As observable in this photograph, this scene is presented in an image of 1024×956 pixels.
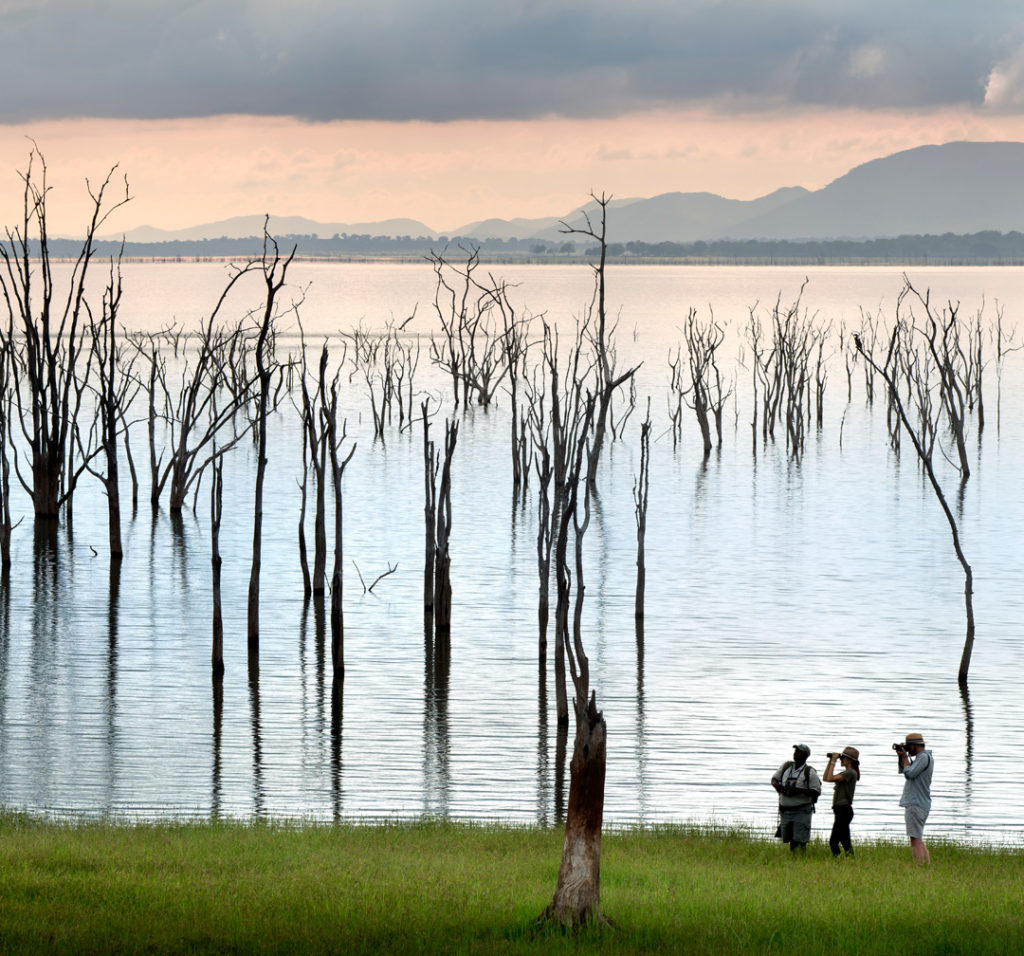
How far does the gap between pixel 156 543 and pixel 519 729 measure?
17.2 meters

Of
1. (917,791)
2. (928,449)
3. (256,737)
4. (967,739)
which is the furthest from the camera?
(928,449)

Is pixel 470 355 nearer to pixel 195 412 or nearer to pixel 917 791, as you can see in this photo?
pixel 195 412

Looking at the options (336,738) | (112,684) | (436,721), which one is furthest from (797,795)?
(112,684)

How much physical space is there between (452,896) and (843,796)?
4.67 m

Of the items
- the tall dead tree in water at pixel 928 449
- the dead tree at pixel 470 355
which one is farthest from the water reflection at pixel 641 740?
the dead tree at pixel 470 355

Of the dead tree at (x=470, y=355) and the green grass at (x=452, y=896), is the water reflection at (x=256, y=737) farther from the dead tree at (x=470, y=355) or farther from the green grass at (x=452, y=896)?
the dead tree at (x=470, y=355)

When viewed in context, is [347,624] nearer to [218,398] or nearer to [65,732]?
[65,732]

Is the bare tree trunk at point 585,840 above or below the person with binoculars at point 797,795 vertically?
above

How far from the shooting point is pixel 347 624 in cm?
2822

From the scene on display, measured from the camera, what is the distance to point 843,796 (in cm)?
1432

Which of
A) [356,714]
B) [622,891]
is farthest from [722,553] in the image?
[622,891]

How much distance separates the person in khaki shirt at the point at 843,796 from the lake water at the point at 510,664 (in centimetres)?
264

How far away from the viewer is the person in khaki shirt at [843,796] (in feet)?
46.9

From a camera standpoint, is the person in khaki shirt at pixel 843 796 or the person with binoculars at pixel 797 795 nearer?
the person with binoculars at pixel 797 795
